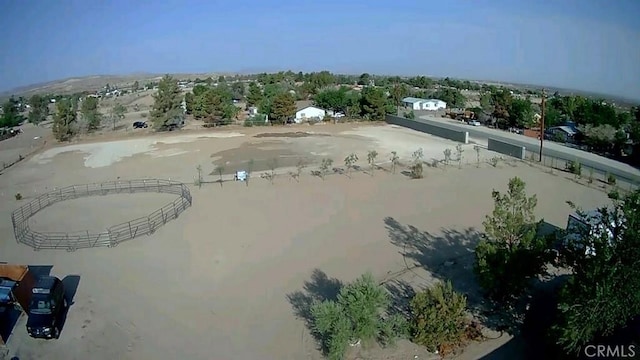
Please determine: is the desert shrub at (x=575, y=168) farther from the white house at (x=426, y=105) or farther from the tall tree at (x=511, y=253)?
the white house at (x=426, y=105)

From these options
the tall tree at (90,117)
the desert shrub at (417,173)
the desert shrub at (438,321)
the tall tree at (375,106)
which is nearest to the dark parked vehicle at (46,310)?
the desert shrub at (438,321)

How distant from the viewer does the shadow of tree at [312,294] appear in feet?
37.9

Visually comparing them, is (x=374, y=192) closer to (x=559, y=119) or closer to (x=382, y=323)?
(x=382, y=323)

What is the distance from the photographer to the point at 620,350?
25.2 ft

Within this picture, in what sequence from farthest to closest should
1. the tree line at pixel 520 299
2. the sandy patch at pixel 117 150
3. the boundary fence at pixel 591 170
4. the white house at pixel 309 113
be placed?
the white house at pixel 309 113 → the sandy patch at pixel 117 150 → the boundary fence at pixel 591 170 → the tree line at pixel 520 299

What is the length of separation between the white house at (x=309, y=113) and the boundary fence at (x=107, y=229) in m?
29.7

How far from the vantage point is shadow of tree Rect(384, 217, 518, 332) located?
1113 cm

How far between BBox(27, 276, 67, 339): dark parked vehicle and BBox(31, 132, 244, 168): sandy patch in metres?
22.0

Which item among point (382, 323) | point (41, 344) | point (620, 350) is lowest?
point (41, 344)

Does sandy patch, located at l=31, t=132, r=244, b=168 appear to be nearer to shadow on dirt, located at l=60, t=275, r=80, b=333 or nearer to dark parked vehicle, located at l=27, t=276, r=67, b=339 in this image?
shadow on dirt, located at l=60, t=275, r=80, b=333

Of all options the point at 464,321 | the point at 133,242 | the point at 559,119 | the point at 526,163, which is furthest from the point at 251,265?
the point at 559,119

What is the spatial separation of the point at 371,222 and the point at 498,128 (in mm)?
35677

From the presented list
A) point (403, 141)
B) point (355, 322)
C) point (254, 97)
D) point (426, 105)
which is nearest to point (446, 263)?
point (355, 322)

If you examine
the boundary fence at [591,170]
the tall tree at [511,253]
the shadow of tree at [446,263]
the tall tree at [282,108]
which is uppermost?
the tall tree at [282,108]
